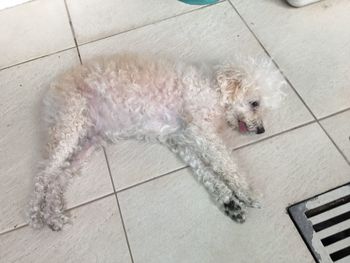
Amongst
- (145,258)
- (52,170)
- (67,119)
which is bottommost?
(145,258)

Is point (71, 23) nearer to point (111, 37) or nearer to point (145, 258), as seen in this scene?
point (111, 37)

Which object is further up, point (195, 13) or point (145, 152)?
point (195, 13)

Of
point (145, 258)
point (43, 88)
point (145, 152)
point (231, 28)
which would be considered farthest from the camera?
point (231, 28)

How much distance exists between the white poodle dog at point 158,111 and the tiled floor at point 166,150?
69 millimetres

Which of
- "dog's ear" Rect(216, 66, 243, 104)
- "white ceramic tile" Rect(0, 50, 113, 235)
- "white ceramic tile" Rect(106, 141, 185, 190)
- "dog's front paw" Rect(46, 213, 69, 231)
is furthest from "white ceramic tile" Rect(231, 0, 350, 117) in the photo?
"dog's front paw" Rect(46, 213, 69, 231)

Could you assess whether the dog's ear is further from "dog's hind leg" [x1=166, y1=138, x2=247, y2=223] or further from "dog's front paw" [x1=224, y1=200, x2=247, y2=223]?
"dog's front paw" [x1=224, y1=200, x2=247, y2=223]

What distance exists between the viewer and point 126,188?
4.96 ft

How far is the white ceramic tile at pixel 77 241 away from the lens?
1.36 m

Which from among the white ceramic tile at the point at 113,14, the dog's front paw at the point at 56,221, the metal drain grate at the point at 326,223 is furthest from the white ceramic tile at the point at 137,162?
the white ceramic tile at the point at 113,14

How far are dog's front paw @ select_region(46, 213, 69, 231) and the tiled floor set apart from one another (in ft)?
0.11

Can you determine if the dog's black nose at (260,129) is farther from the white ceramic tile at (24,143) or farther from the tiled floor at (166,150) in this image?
the white ceramic tile at (24,143)

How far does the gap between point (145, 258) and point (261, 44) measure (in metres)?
1.16

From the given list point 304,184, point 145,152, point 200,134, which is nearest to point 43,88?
point 145,152

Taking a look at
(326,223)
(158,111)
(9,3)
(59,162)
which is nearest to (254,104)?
(158,111)
